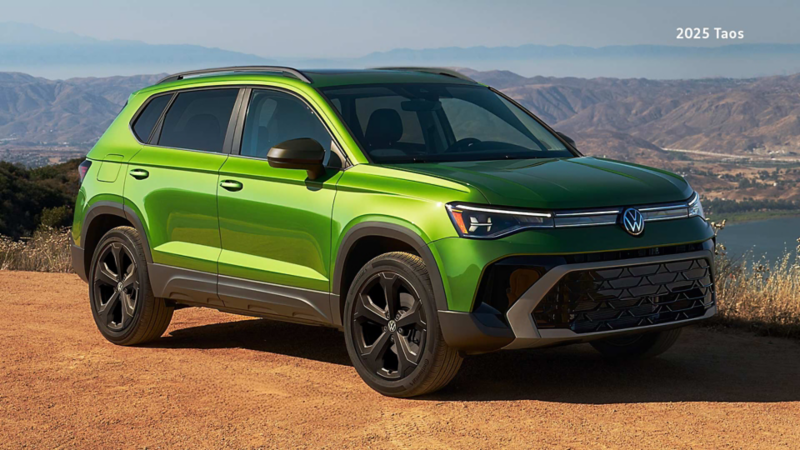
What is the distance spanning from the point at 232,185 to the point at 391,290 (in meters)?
1.49

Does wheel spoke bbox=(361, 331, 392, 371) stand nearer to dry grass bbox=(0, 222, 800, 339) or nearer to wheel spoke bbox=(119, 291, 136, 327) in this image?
wheel spoke bbox=(119, 291, 136, 327)

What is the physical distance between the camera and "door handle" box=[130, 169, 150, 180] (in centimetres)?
706

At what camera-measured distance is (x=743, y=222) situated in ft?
286

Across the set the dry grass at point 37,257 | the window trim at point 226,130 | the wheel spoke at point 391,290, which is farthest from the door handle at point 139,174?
the dry grass at point 37,257

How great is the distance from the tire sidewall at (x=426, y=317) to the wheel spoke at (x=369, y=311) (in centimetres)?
5

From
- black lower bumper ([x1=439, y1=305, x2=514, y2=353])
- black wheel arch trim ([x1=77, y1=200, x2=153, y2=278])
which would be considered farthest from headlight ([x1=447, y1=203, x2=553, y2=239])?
black wheel arch trim ([x1=77, y1=200, x2=153, y2=278])

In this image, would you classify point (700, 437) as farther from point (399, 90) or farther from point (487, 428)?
point (399, 90)

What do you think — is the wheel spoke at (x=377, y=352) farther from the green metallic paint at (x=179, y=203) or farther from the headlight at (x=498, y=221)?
the green metallic paint at (x=179, y=203)

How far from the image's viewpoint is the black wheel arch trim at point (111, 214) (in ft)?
23.2

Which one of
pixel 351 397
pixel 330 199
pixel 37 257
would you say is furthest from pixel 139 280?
pixel 37 257

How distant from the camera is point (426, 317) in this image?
529 centimetres

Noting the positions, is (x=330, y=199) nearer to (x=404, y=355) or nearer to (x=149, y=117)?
(x=404, y=355)

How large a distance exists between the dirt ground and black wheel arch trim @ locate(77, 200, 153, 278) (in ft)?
2.34

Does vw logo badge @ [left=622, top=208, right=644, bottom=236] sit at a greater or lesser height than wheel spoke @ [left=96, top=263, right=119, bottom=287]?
greater
